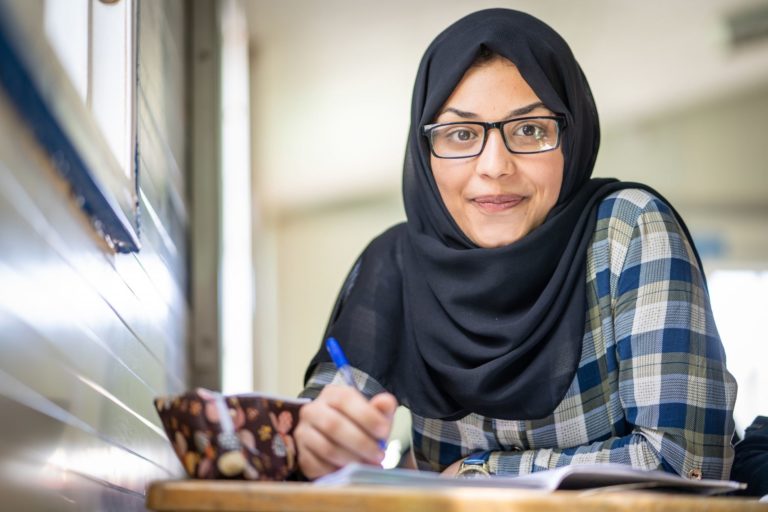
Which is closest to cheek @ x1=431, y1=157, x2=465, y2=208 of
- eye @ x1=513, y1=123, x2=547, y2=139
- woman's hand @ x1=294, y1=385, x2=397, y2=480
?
eye @ x1=513, y1=123, x2=547, y2=139

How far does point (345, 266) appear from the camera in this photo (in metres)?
4.93

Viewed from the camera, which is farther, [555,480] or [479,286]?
[479,286]

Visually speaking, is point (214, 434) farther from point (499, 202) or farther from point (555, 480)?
point (499, 202)

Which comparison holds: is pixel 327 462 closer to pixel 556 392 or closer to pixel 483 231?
pixel 556 392

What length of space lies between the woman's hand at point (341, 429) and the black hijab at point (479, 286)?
456 millimetres

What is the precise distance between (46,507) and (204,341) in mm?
1958

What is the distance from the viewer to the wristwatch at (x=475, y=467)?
63.0 inches

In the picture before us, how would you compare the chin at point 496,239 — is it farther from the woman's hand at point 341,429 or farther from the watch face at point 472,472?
the woman's hand at point 341,429

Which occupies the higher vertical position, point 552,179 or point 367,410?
point 552,179

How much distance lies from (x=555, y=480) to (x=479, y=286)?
0.69m

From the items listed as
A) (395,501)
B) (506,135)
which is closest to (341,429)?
(395,501)

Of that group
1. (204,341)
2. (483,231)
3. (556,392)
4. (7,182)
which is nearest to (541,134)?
(483,231)

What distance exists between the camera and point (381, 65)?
475 cm

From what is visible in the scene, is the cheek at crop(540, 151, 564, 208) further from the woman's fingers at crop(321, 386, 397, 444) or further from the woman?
the woman's fingers at crop(321, 386, 397, 444)
